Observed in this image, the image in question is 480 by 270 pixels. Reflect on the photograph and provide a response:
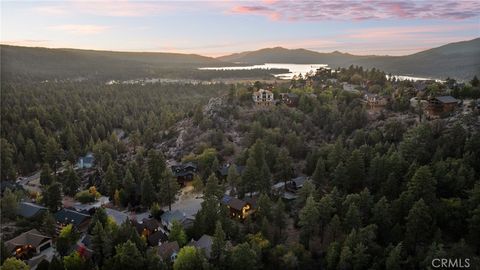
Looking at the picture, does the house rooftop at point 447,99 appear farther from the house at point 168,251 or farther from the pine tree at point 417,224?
the house at point 168,251

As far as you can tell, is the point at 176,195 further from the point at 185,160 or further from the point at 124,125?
the point at 124,125

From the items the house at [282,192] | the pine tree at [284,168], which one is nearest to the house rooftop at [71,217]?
the house at [282,192]

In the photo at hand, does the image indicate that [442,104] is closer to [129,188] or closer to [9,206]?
[129,188]

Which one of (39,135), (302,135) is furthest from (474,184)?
(39,135)

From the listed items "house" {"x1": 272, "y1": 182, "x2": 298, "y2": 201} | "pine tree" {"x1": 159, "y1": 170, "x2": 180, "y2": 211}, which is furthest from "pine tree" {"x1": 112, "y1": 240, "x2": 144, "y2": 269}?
"house" {"x1": 272, "y1": 182, "x2": 298, "y2": 201}

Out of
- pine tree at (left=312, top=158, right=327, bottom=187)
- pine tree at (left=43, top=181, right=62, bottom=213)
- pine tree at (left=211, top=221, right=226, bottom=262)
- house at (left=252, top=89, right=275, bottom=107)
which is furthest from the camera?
house at (left=252, top=89, right=275, bottom=107)

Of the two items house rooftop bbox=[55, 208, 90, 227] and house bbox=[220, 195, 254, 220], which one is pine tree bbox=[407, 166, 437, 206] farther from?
house rooftop bbox=[55, 208, 90, 227]

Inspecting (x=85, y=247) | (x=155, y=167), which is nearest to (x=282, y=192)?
(x=155, y=167)
